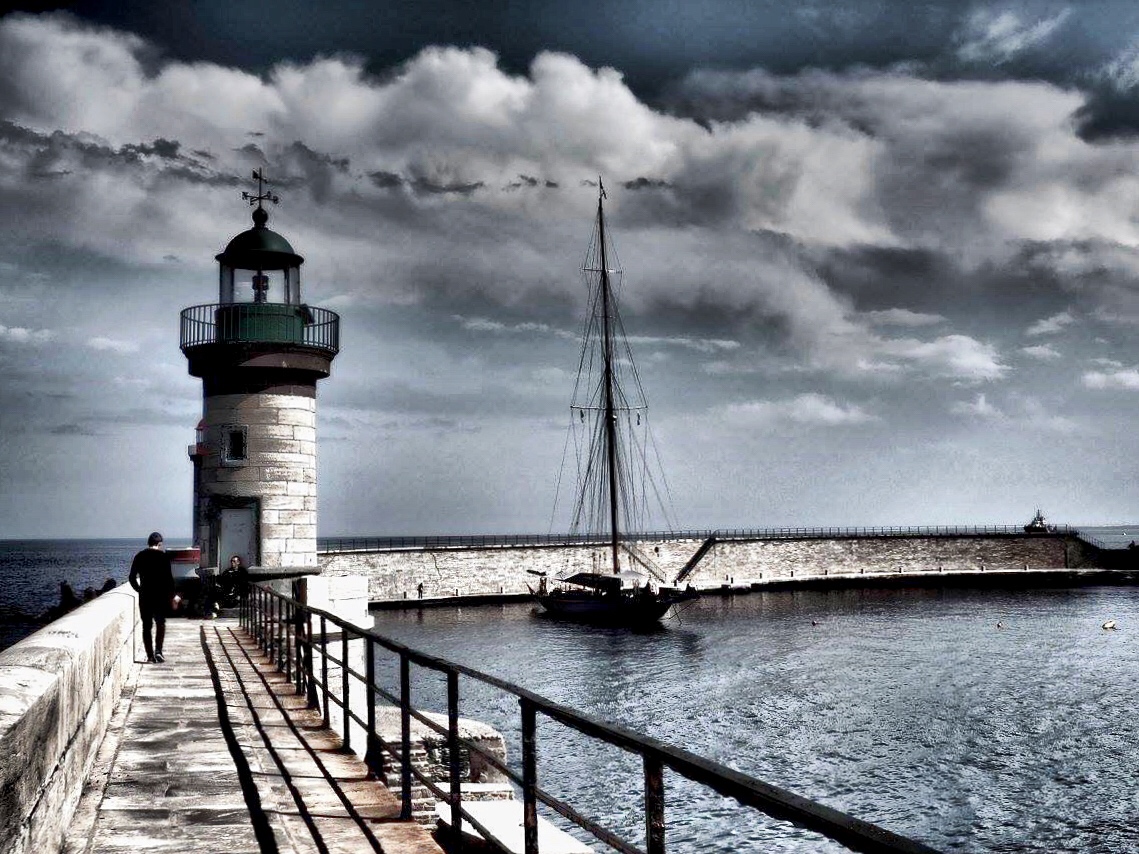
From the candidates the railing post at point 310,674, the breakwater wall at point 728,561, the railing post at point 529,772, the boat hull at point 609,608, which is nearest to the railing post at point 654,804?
the railing post at point 529,772

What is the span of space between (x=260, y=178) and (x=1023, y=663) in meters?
28.9

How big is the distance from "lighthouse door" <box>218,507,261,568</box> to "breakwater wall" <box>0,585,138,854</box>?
40.4 feet

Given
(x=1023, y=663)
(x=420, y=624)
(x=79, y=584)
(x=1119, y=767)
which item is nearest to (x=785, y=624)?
(x=1023, y=663)

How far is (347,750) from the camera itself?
710cm

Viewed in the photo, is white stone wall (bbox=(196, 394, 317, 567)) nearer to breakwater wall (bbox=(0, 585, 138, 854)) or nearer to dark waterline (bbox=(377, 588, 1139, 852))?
dark waterline (bbox=(377, 588, 1139, 852))

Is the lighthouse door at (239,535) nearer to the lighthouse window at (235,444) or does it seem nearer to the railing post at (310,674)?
the lighthouse window at (235,444)

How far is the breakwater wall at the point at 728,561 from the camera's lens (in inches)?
1998

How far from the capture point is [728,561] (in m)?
62.5

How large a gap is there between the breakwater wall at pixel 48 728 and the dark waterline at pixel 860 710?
11.5 m

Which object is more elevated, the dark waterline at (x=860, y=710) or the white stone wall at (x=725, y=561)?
the white stone wall at (x=725, y=561)

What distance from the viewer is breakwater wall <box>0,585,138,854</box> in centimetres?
332

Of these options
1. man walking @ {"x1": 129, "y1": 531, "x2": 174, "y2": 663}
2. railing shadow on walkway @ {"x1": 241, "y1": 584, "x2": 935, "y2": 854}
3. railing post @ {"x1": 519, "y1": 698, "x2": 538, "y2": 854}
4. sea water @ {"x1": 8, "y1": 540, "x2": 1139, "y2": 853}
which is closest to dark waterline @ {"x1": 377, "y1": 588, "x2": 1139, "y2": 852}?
sea water @ {"x1": 8, "y1": 540, "x2": 1139, "y2": 853}

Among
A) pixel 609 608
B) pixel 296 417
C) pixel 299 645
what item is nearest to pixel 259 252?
pixel 296 417

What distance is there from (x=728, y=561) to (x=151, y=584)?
53622 mm
